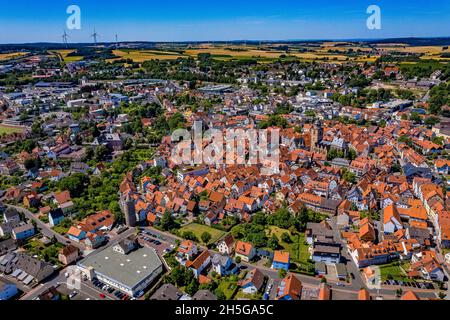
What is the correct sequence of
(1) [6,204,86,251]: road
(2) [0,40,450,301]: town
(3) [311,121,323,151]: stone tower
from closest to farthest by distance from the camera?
(2) [0,40,450,301]: town, (1) [6,204,86,251]: road, (3) [311,121,323,151]: stone tower

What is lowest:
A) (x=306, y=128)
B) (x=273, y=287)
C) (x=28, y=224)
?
(x=273, y=287)

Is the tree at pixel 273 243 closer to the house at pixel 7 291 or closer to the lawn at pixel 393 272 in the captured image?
the lawn at pixel 393 272

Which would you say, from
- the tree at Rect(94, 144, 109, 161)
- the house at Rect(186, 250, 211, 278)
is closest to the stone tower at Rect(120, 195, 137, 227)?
the house at Rect(186, 250, 211, 278)

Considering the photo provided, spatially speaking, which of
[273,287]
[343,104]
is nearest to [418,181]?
[273,287]

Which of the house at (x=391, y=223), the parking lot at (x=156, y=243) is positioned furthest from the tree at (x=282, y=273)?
the house at (x=391, y=223)

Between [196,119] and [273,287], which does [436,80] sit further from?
[273,287]

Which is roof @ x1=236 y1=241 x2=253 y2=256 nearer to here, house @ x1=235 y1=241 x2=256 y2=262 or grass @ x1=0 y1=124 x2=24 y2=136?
house @ x1=235 y1=241 x2=256 y2=262

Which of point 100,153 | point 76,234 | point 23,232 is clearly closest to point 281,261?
point 76,234

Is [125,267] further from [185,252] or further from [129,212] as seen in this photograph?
[129,212]
